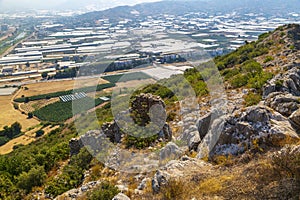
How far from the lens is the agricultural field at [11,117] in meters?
33.6

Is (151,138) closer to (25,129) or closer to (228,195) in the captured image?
(228,195)

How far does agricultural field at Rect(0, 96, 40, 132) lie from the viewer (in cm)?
3356

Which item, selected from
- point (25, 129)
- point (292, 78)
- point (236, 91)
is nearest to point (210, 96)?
point (236, 91)

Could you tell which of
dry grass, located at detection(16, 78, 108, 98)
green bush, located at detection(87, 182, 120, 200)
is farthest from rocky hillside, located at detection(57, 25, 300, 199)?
dry grass, located at detection(16, 78, 108, 98)

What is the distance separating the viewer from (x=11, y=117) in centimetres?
3606

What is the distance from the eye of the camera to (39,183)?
371 inches

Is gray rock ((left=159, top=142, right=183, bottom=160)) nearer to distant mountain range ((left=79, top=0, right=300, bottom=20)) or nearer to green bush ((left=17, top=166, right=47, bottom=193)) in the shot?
green bush ((left=17, top=166, right=47, bottom=193))

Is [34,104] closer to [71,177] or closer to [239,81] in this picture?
[239,81]

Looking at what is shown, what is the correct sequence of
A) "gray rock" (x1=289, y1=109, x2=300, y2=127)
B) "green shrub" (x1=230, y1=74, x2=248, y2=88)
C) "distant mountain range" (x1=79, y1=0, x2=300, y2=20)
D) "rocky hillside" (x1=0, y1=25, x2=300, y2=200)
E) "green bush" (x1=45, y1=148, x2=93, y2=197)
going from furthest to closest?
"distant mountain range" (x1=79, y1=0, x2=300, y2=20)
"green shrub" (x1=230, y1=74, x2=248, y2=88)
"green bush" (x1=45, y1=148, x2=93, y2=197)
"gray rock" (x1=289, y1=109, x2=300, y2=127)
"rocky hillside" (x1=0, y1=25, x2=300, y2=200)

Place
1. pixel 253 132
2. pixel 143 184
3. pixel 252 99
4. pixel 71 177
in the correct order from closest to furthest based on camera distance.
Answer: pixel 253 132 → pixel 143 184 → pixel 71 177 → pixel 252 99

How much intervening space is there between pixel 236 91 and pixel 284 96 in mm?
5452

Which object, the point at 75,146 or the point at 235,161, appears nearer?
the point at 235,161

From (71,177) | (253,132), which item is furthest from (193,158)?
(71,177)

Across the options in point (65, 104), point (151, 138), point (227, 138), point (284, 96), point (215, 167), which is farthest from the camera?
point (65, 104)
